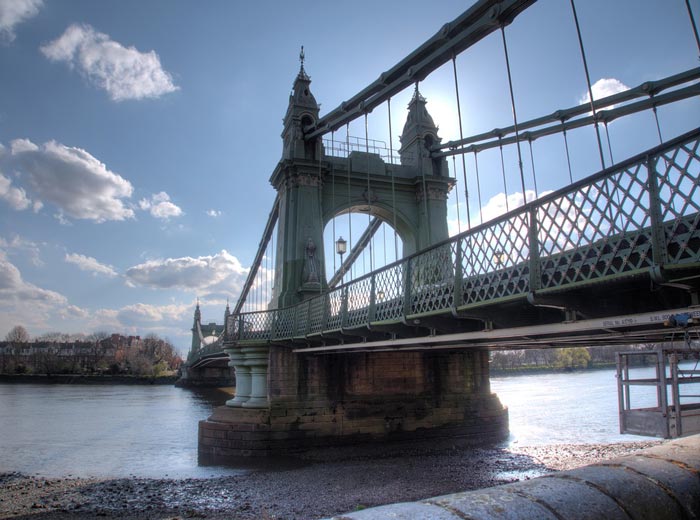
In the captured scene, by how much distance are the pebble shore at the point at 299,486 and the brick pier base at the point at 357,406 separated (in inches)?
32.8

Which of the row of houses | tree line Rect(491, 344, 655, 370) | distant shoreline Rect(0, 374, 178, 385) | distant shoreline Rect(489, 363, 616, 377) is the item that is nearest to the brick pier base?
distant shoreline Rect(0, 374, 178, 385)

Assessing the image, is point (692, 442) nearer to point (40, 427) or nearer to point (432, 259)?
point (432, 259)

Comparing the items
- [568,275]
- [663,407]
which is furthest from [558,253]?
[663,407]

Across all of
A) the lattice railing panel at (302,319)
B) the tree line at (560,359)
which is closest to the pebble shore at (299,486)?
the lattice railing panel at (302,319)

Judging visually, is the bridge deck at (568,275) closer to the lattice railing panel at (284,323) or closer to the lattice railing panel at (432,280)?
the lattice railing panel at (432,280)

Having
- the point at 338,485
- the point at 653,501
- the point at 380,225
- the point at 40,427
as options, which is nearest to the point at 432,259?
the point at 653,501

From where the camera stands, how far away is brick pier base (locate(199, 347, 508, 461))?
49.3 feet

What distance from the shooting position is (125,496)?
1170 centimetres

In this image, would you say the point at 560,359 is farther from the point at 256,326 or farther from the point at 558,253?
the point at 558,253

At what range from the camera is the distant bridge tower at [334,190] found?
754 inches

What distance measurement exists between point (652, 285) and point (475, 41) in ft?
33.3

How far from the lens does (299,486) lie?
1191cm

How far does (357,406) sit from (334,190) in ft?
29.0

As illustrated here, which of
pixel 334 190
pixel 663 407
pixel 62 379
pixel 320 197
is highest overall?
pixel 334 190
